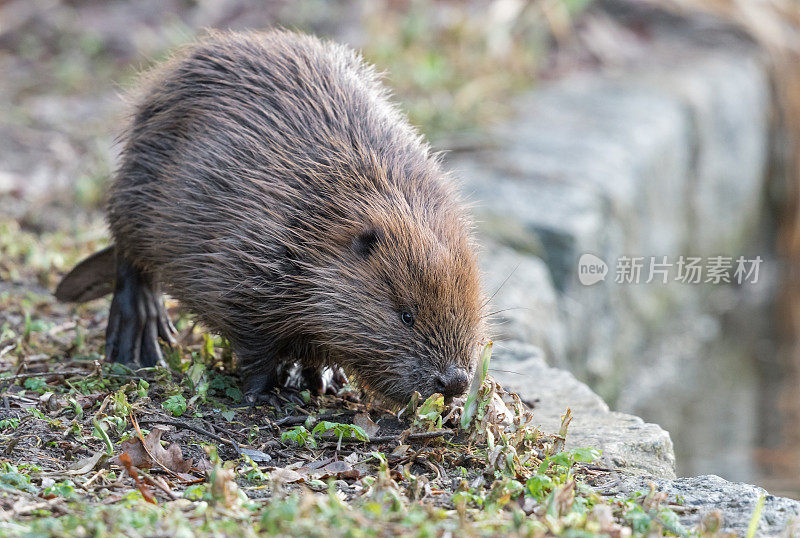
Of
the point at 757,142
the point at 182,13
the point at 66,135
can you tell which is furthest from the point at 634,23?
the point at 66,135

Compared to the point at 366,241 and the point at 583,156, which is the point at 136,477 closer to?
the point at 366,241

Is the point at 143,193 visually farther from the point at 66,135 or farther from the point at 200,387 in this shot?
the point at 66,135

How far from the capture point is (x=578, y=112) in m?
7.14

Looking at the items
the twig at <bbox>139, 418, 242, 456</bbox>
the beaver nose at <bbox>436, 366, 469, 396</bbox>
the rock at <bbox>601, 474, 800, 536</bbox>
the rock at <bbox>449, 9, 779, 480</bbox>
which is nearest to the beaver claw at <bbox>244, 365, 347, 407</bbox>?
the twig at <bbox>139, 418, 242, 456</bbox>

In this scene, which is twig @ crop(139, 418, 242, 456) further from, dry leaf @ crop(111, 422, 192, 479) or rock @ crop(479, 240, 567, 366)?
rock @ crop(479, 240, 567, 366)

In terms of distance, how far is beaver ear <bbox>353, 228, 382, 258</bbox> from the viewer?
3148 millimetres

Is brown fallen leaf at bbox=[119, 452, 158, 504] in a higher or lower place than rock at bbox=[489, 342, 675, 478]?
lower

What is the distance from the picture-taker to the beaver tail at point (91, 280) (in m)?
4.05

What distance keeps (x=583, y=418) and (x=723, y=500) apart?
85 centimetres

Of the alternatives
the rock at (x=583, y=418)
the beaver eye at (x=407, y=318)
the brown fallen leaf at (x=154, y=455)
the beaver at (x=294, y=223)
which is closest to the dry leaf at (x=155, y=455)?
the brown fallen leaf at (x=154, y=455)

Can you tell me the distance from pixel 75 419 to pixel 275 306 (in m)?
0.72

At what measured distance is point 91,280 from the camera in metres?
4.09

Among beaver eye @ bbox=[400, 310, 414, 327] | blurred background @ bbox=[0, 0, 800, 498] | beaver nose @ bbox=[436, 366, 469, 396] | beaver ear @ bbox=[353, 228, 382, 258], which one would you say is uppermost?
blurred background @ bbox=[0, 0, 800, 498]

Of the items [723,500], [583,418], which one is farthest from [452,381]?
[723,500]
